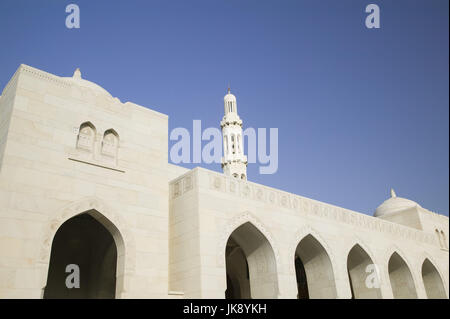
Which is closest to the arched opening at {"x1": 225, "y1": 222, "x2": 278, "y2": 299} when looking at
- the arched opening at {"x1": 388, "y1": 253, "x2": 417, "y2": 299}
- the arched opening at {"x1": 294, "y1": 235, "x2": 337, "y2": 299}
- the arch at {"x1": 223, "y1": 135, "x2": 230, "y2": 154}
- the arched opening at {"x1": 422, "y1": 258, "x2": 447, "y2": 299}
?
the arched opening at {"x1": 294, "y1": 235, "x2": 337, "y2": 299}

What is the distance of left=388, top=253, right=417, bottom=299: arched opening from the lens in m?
17.8

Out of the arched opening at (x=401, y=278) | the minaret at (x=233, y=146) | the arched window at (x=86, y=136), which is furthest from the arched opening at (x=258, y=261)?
the minaret at (x=233, y=146)

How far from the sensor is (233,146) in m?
29.2

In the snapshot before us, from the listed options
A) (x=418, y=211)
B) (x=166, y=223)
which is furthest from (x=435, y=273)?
(x=166, y=223)

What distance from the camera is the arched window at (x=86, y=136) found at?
10.7 metres

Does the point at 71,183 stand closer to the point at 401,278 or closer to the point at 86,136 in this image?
the point at 86,136

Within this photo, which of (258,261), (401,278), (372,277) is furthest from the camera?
(401,278)

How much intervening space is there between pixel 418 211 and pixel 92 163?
16810 mm

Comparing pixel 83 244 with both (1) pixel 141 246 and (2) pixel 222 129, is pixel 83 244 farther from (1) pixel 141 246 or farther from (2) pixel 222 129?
(2) pixel 222 129

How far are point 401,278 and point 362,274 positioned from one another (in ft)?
9.75

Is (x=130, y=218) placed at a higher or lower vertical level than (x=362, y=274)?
higher

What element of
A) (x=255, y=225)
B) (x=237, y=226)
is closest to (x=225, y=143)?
(x=255, y=225)

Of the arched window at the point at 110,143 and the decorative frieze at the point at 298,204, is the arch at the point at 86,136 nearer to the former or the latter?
the arched window at the point at 110,143

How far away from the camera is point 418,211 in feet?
68.7
